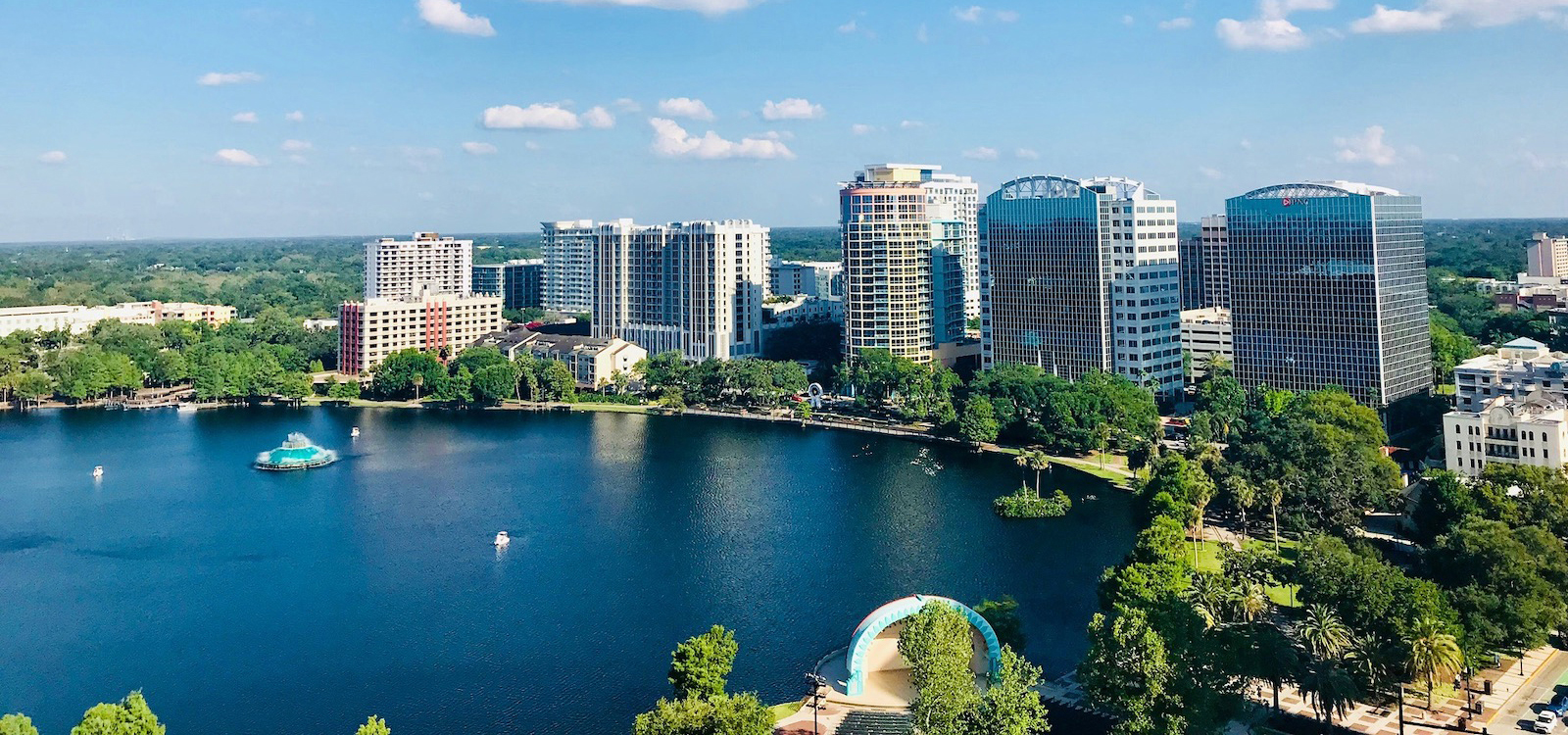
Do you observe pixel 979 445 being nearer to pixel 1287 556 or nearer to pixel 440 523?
pixel 1287 556

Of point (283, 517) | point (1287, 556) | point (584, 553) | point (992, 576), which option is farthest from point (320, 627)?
point (1287, 556)

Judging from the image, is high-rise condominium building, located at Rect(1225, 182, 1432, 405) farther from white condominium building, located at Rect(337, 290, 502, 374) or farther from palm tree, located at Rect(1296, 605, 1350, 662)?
white condominium building, located at Rect(337, 290, 502, 374)

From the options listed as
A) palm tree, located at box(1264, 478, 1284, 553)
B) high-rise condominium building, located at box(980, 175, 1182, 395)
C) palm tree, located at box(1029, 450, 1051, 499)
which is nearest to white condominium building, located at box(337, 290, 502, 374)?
high-rise condominium building, located at box(980, 175, 1182, 395)

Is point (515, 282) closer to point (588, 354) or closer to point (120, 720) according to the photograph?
point (588, 354)

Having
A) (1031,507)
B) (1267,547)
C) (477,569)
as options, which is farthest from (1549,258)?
(477,569)

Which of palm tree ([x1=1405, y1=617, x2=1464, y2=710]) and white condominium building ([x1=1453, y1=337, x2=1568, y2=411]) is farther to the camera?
white condominium building ([x1=1453, y1=337, x2=1568, y2=411])
